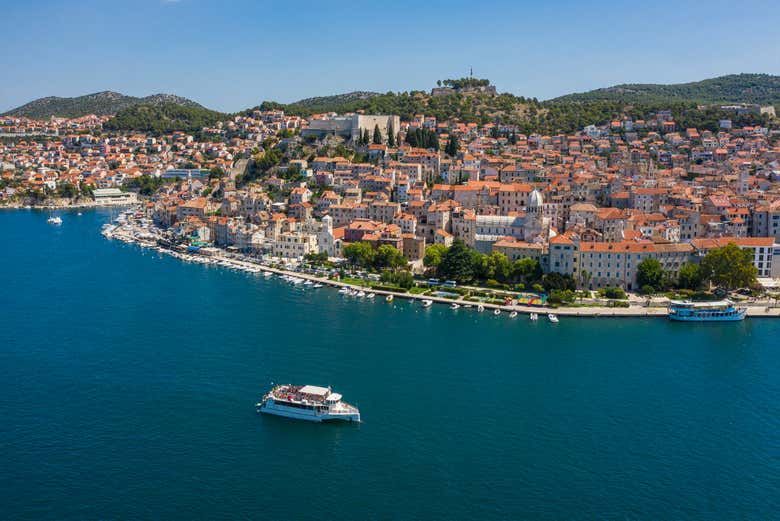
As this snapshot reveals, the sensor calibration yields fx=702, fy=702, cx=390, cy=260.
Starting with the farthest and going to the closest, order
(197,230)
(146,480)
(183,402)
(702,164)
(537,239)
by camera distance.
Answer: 1. (702,164)
2. (197,230)
3. (537,239)
4. (183,402)
5. (146,480)

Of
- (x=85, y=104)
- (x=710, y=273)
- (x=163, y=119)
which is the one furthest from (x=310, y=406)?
(x=85, y=104)

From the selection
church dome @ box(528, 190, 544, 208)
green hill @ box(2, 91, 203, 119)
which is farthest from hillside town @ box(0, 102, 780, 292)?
green hill @ box(2, 91, 203, 119)

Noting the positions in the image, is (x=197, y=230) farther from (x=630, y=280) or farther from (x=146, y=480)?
(x=146, y=480)

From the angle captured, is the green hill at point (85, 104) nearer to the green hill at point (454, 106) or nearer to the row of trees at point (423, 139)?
the green hill at point (454, 106)

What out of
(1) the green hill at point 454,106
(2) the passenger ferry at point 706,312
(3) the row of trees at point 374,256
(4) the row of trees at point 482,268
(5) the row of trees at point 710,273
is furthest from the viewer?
(1) the green hill at point 454,106

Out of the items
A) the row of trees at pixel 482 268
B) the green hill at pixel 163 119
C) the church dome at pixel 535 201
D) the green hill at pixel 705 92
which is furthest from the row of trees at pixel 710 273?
the green hill at pixel 163 119

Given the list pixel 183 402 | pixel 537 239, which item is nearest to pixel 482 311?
pixel 537 239
